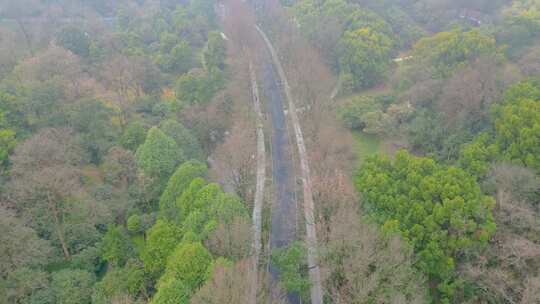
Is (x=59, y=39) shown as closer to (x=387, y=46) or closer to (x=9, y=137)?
(x=9, y=137)

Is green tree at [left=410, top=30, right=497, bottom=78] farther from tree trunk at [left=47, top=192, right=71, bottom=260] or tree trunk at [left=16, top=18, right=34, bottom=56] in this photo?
tree trunk at [left=16, top=18, right=34, bottom=56]

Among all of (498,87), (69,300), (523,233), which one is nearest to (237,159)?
(69,300)

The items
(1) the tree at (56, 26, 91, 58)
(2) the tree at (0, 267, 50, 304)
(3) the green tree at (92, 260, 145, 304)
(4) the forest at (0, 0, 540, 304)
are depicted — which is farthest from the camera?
(1) the tree at (56, 26, 91, 58)

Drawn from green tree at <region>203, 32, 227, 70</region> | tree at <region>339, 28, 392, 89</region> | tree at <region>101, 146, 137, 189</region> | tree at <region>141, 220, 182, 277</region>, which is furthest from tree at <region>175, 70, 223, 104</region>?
tree at <region>141, 220, 182, 277</region>

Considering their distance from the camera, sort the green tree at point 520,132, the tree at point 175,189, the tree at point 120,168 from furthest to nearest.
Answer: the tree at point 120,168 → the tree at point 175,189 → the green tree at point 520,132

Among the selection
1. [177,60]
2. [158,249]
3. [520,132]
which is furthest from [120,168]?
[520,132]

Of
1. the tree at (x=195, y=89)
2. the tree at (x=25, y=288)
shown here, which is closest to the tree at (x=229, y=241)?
the tree at (x=25, y=288)

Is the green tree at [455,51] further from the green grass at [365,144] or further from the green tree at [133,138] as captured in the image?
the green tree at [133,138]
